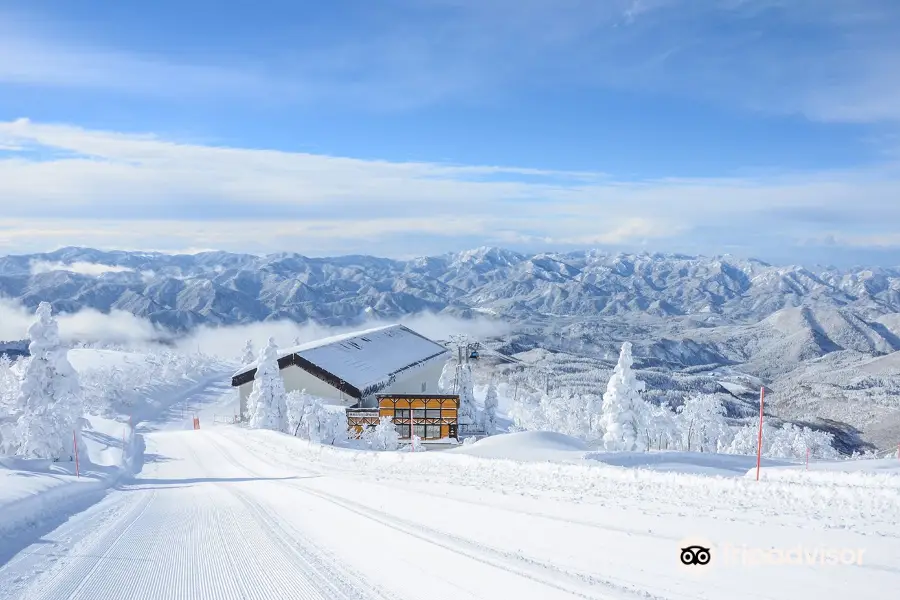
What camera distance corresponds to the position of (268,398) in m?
39.3

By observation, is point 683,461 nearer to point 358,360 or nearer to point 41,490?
point 41,490

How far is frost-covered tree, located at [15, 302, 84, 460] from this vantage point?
22.8 meters

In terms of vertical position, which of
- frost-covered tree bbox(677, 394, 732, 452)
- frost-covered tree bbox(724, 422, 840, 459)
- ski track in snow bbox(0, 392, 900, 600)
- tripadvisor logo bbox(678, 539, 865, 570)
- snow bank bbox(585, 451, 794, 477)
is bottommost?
frost-covered tree bbox(724, 422, 840, 459)

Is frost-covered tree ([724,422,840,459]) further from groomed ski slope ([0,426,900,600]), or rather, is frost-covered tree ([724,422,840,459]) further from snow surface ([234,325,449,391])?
groomed ski slope ([0,426,900,600])

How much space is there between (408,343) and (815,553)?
2244 inches

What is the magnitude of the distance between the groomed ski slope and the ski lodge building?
21572 mm

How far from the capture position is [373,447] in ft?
101

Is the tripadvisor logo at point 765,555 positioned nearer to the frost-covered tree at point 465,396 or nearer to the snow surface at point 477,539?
the snow surface at point 477,539

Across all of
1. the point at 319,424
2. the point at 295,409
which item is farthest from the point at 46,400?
the point at 295,409

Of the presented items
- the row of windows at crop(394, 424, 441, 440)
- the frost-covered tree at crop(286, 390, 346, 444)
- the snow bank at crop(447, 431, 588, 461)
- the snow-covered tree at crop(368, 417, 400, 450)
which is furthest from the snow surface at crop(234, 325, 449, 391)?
the snow bank at crop(447, 431, 588, 461)

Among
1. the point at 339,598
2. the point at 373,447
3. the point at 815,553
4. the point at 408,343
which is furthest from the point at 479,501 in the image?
the point at 408,343

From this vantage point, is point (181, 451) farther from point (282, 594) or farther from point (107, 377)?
point (107, 377)

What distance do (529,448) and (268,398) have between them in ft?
81.1

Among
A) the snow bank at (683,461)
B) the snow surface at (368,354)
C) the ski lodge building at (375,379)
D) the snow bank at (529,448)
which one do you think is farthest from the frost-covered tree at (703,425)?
the snow bank at (529,448)
